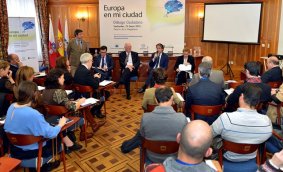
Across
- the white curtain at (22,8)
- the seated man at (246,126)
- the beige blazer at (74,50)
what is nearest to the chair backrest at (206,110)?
the seated man at (246,126)

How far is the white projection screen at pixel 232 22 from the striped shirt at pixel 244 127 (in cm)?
710

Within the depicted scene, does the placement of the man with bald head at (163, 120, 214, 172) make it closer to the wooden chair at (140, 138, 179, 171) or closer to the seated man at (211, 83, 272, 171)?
the wooden chair at (140, 138, 179, 171)

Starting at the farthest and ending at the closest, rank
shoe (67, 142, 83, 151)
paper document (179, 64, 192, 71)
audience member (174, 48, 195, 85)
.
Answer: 1. audience member (174, 48, 195, 85)
2. paper document (179, 64, 192, 71)
3. shoe (67, 142, 83, 151)

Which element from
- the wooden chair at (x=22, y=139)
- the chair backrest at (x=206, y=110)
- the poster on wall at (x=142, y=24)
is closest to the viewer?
the wooden chair at (x=22, y=139)

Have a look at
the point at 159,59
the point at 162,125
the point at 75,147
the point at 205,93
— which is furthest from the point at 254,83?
the point at 159,59

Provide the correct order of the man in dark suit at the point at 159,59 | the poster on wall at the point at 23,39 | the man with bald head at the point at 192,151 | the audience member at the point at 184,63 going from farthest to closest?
the man in dark suit at the point at 159,59 < the audience member at the point at 184,63 < the poster on wall at the point at 23,39 < the man with bald head at the point at 192,151

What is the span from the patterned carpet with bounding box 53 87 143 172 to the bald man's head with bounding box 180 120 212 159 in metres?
2.21

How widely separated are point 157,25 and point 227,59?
3008 millimetres

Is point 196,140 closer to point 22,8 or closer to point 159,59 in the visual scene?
point 159,59

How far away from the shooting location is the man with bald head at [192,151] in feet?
4.84

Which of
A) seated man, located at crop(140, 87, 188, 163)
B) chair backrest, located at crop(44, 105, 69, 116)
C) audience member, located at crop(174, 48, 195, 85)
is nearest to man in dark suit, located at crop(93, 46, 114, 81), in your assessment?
audience member, located at crop(174, 48, 195, 85)

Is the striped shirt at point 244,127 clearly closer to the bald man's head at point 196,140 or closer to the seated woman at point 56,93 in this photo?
the bald man's head at point 196,140

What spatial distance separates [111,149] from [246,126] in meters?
2.40

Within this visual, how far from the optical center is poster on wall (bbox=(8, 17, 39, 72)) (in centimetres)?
677
